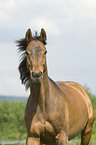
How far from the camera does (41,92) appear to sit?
538 centimetres

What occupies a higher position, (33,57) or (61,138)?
(33,57)

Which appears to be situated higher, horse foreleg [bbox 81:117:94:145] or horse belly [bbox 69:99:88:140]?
horse belly [bbox 69:99:88:140]

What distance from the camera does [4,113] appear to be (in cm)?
7506

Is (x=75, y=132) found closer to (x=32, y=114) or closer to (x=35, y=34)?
(x=32, y=114)

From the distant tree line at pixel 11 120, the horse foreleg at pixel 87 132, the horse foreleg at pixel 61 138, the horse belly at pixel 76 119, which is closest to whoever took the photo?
the horse foreleg at pixel 61 138

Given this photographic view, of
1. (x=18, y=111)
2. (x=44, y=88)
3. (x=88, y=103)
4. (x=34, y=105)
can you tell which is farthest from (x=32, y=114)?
(x=18, y=111)

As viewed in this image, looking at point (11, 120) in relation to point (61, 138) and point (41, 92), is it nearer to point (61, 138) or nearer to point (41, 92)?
point (61, 138)

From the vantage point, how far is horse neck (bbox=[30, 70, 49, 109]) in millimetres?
5345

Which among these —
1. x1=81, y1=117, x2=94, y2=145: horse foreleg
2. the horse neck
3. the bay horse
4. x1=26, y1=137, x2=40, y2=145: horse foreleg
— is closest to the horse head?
the bay horse

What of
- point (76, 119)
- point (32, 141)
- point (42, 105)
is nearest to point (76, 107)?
point (76, 119)

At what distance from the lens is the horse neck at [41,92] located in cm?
534

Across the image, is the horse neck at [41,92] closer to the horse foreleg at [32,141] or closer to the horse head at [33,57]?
the horse head at [33,57]

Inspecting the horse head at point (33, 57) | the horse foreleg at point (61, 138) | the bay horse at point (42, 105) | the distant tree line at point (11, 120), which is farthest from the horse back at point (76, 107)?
the distant tree line at point (11, 120)

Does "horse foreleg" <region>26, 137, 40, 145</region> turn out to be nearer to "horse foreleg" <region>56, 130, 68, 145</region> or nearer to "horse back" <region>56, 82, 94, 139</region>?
"horse foreleg" <region>56, 130, 68, 145</region>
